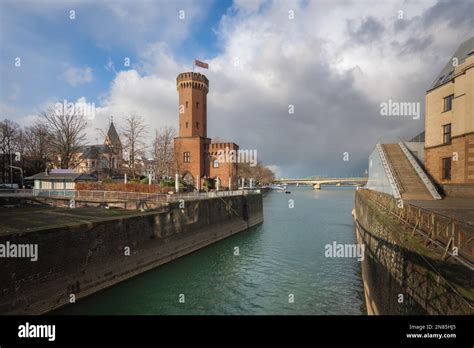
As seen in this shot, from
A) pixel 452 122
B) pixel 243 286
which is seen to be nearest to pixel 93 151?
pixel 243 286

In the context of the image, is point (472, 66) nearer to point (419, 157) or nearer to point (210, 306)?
point (419, 157)

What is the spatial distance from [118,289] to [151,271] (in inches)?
139

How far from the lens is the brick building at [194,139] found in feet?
181

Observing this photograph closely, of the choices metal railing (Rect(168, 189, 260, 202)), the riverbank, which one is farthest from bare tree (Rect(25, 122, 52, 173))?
the riverbank

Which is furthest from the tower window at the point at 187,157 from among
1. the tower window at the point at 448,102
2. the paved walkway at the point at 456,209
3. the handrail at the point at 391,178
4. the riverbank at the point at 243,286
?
the paved walkway at the point at 456,209

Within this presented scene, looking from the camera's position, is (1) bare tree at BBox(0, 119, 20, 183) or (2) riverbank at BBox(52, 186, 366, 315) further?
(1) bare tree at BBox(0, 119, 20, 183)

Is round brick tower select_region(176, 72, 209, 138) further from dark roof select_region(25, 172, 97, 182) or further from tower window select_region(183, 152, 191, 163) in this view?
dark roof select_region(25, 172, 97, 182)

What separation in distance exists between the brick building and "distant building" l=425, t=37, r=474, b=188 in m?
36.9

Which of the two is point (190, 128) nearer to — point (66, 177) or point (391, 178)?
point (66, 177)

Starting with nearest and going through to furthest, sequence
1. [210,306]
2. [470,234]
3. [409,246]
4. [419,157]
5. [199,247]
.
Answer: [470,234], [409,246], [210,306], [199,247], [419,157]

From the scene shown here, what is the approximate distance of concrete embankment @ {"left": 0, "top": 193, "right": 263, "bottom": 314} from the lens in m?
11.2

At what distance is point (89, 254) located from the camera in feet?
48.4
